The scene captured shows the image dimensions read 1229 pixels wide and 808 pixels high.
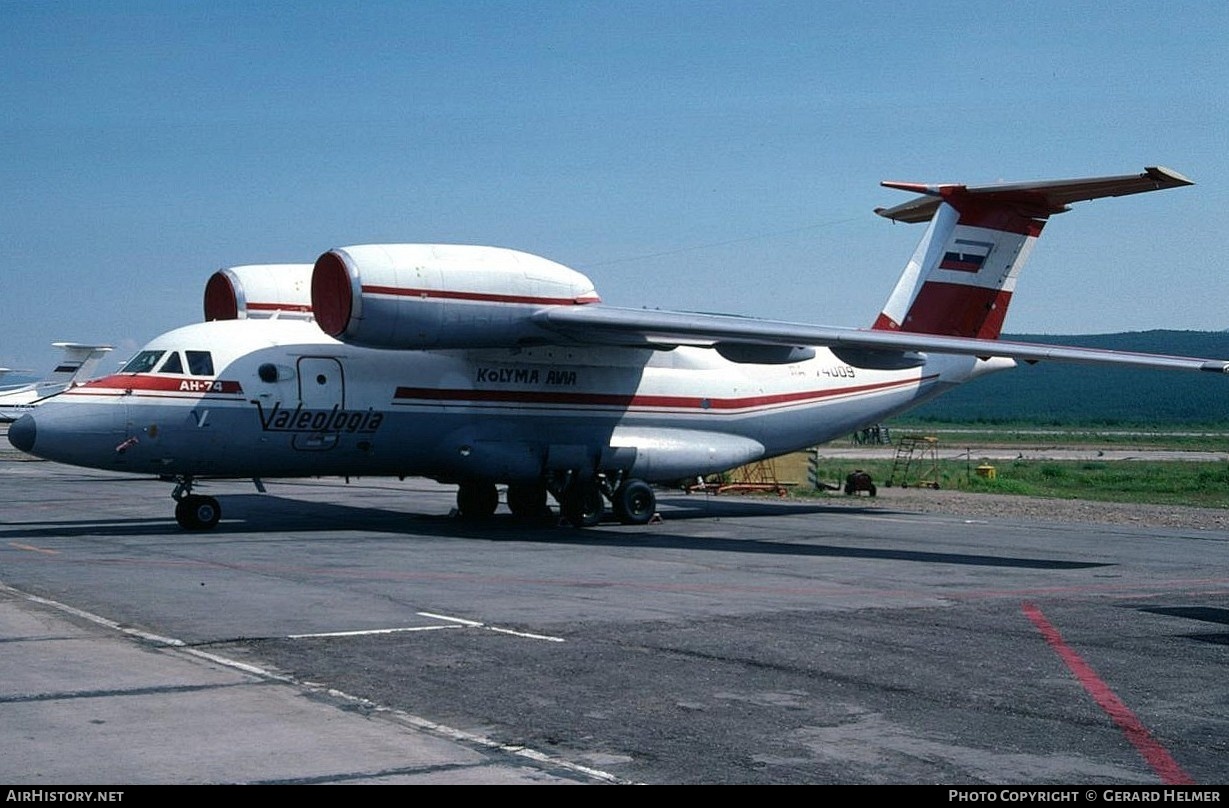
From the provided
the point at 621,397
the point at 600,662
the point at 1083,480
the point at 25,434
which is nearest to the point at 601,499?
the point at 621,397

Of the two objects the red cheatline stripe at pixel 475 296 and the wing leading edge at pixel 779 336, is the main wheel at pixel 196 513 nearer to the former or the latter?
the red cheatline stripe at pixel 475 296

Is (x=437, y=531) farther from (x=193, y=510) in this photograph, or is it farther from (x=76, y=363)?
(x=76, y=363)

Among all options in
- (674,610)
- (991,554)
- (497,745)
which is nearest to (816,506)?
(991,554)

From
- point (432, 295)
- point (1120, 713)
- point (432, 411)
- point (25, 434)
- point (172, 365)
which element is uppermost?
point (432, 295)

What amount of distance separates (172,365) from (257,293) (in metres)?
4.06

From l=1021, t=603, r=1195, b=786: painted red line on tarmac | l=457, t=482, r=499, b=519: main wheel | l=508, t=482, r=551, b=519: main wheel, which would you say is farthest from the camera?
l=457, t=482, r=499, b=519: main wheel

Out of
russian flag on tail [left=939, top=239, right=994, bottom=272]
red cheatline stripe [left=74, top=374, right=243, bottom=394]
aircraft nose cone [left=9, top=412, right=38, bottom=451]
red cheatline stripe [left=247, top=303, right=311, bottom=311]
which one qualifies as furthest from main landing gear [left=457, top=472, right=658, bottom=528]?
russian flag on tail [left=939, top=239, right=994, bottom=272]

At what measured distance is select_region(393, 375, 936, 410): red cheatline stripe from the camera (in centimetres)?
2205

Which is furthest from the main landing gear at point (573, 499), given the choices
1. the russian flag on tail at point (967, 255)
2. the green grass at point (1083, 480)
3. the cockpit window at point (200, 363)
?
the green grass at point (1083, 480)

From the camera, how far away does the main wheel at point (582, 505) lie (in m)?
23.2

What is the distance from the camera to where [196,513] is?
20828mm

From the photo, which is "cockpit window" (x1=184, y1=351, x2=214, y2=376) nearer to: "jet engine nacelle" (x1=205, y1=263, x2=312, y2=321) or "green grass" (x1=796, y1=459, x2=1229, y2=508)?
"jet engine nacelle" (x1=205, y1=263, x2=312, y2=321)

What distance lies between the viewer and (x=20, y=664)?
9.47 m

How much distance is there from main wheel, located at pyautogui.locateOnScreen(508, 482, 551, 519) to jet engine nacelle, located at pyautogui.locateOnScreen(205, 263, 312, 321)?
4936 mm
